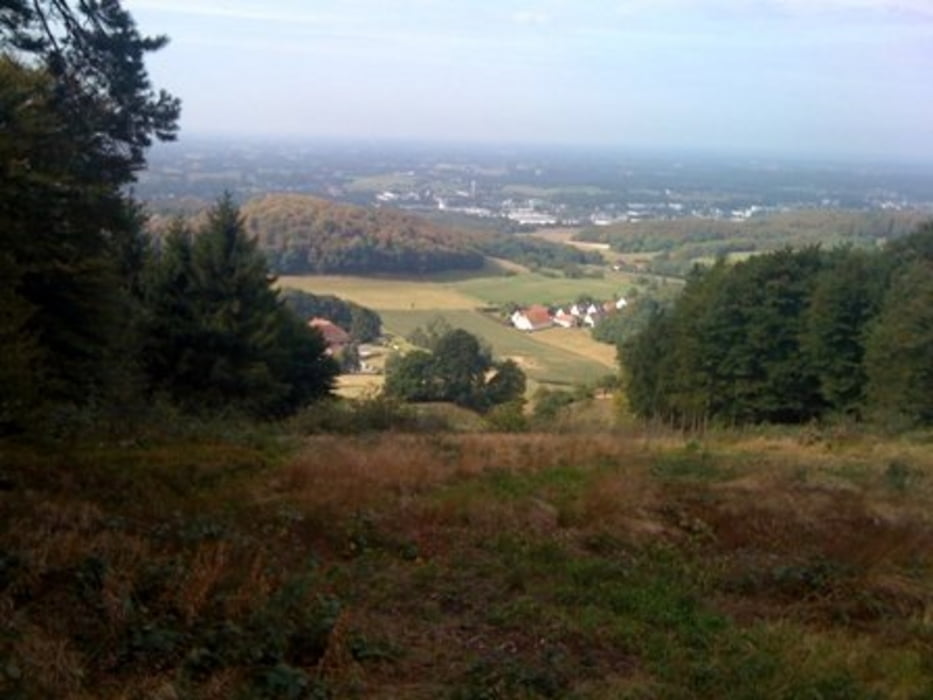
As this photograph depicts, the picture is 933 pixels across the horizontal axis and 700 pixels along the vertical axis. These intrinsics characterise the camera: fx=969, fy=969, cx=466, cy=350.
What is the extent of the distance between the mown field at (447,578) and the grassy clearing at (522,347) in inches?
1375

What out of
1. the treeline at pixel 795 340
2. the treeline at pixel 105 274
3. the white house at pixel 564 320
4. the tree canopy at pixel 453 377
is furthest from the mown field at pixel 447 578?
the white house at pixel 564 320

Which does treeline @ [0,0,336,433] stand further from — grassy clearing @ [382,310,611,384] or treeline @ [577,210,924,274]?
treeline @ [577,210,924,274]

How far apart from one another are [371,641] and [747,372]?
32264 mm

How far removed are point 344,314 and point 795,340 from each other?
953 inches

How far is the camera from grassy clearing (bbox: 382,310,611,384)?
4704 centimetres

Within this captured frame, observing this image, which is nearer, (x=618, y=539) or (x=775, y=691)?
(x=775, y=691)

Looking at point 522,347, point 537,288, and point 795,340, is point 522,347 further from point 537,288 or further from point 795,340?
point 795,340

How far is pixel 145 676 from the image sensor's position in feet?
14.8

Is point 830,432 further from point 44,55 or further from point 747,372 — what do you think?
point 747,372

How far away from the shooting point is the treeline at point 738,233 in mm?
76625

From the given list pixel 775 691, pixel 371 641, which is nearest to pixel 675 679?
pixel 775 691

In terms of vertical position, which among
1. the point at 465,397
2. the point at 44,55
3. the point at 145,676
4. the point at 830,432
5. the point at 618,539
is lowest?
the point at 465,397

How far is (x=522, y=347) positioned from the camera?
51344mm

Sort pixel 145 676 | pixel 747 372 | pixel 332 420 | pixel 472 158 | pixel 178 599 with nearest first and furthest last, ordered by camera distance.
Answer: pixel 145 676
pixel 178 599
pixel 332 420
pixel 747 372
pixel 472 158
